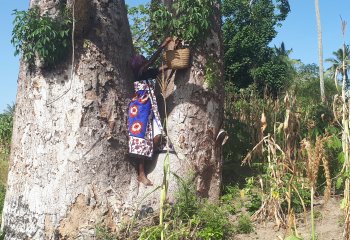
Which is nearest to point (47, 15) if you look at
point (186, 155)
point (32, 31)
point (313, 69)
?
point (32, 31)

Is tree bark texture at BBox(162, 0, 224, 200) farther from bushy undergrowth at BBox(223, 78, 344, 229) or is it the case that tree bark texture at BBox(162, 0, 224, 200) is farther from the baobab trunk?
the baobab trunk

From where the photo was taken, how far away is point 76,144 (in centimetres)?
554

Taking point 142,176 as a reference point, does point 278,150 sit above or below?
above

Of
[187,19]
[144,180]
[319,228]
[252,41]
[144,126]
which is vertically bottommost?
[319,228]

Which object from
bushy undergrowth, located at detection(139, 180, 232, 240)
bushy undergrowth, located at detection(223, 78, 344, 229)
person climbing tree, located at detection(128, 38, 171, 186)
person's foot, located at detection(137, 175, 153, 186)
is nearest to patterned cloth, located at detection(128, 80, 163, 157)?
person climbing tree, located at detection(128, 38, 171, 186)

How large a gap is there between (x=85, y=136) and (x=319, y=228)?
2506 mm

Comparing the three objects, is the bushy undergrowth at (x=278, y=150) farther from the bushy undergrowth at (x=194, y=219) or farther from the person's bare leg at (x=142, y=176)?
the person's bare leg at (x=142, y=176)

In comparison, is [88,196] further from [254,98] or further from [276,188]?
[254,98]

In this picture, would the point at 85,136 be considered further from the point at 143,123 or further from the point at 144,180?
the point at 144,180

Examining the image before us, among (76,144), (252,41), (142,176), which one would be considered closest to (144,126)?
(142,176)

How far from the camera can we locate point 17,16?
218 inches

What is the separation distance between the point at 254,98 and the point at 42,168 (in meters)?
4.39

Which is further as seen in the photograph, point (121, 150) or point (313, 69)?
point (313, 69)

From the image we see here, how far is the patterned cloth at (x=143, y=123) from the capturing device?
582cm
